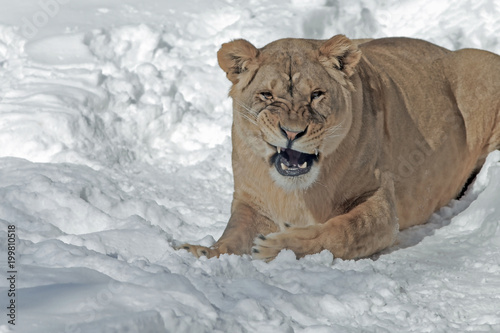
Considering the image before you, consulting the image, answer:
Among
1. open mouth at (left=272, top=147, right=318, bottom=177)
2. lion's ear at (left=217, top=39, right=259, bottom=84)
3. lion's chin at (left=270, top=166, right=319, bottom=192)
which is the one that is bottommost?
lion's chin at (left=270, top=166, right=319, bottom=192)

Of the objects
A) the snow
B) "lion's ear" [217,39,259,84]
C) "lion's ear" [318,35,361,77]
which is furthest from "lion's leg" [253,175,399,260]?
"lion's ear" [217,39,259,84]

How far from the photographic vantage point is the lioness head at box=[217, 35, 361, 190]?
12.4 ft

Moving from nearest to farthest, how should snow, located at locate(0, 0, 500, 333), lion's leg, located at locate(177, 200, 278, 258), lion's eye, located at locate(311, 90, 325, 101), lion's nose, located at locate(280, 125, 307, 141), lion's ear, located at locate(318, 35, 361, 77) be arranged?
snow, located at locate(0, 0, 500, 333) → lion's nose, located at locate(280, 125, 307, 141) → lion's leg, located at locate(177, 200, 278, 258) → lion's eye, located at locate(311, 90, 325, 101) → lion's ear, located at locate(318, 35, 361, 77)

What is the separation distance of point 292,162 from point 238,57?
2.20ft

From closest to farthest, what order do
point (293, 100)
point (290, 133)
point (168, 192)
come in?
point (290, 133) < point (293, 100) < point (168, 192)

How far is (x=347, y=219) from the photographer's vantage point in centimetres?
404

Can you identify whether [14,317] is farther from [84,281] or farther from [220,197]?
[220,197]

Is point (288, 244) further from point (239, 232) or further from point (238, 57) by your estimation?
point (238, 57)

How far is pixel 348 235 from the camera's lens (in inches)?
154

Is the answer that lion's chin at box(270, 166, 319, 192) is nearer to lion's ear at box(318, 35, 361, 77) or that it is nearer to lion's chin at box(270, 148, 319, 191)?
lion's chin at box(270, 148, 319, 191)

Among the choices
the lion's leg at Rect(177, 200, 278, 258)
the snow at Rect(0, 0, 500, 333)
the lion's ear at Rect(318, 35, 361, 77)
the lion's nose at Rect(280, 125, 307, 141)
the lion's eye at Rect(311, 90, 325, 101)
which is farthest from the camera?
the lion's ear at Rect(318, 35, 361, 77)

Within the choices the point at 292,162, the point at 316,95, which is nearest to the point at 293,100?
the point at 316,95

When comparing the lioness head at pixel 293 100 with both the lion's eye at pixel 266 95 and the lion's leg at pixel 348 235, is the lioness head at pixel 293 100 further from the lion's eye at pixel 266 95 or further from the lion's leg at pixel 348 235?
the lion's leg at pixel 348 235

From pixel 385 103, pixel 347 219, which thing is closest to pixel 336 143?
pixel 347 219
